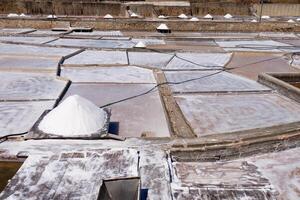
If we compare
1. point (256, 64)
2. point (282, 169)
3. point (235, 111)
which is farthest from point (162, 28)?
point (282, 169)

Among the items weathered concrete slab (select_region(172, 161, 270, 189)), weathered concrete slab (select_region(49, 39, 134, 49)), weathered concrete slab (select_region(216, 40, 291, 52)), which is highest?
weathered concrete slab (select_region(49, 39, 134, 49))

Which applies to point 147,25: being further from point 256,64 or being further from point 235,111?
point 235,111

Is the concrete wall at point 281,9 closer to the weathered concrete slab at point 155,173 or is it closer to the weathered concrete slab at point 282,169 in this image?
the weathered concrete slab at point 282,169

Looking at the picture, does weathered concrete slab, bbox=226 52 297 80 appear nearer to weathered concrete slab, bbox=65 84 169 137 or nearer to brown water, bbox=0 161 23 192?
weathered concrete slab, bbox=65 84 169 137

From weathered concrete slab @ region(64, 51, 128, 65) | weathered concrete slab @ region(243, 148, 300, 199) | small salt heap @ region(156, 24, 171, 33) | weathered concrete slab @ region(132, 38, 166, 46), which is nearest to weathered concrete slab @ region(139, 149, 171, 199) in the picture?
weathered concrete slab @ region(243, 148, 300, 199)

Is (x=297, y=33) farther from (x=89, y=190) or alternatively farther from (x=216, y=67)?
(x=89, y=190)

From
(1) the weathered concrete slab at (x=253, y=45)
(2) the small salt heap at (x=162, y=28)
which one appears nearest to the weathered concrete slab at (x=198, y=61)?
(1) the weathered concrete slab at (x=253, y=45)

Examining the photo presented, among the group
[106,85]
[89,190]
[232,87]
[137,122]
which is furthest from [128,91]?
[89,190]
